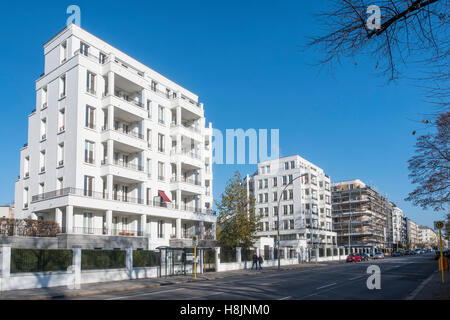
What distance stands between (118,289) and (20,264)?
537cm

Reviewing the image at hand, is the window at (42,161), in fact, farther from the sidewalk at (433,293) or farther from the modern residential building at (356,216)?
the modern residential building at (356,216)

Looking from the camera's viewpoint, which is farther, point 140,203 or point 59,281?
point 140,203

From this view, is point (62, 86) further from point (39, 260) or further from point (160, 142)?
point (39, 260)

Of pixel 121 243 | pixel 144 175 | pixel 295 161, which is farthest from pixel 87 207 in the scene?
pixel 295 161

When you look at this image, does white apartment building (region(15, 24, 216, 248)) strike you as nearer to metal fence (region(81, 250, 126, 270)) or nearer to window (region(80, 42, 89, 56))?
window (region(80, 42, 89, 56))

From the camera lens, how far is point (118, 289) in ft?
74.4

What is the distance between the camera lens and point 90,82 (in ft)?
130

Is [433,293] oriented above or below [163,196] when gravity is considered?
below

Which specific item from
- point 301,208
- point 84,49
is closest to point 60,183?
point 84,49

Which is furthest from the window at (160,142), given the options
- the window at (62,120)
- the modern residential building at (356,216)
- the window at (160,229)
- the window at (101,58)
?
the modern residential building at (356,216)

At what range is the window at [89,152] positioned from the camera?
37.5 metres

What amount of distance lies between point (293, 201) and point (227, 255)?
47.1m
